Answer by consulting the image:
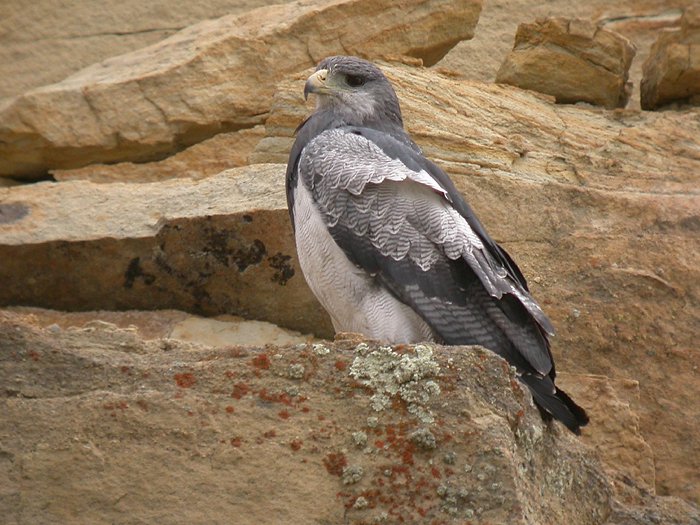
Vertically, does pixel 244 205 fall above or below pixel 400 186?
below

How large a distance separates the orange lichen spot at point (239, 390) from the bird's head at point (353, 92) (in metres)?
2.86

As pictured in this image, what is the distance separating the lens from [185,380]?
21.1 ft

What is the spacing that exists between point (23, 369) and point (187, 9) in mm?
7813

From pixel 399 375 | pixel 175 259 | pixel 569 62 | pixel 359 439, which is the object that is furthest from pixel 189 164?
pixel 359 439

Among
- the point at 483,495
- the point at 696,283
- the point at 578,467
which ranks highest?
the point at 483,495

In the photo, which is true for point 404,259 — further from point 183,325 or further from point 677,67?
point 677,67

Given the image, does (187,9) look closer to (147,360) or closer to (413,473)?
(147,360)

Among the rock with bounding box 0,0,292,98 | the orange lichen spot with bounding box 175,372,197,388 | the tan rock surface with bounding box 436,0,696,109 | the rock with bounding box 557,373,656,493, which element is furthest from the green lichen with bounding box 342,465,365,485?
the rock with bounding box 0,0,292,98

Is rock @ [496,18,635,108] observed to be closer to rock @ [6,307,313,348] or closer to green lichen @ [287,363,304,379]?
rock @ [6,307,313,348]

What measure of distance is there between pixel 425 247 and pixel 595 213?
2.72m

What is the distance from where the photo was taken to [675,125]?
1136cm

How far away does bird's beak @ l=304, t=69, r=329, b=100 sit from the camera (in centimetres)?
880

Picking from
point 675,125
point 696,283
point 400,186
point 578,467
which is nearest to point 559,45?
point 675,125

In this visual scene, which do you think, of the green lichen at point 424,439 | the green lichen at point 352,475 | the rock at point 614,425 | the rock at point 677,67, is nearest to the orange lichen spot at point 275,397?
the green lichen at point 352,475
